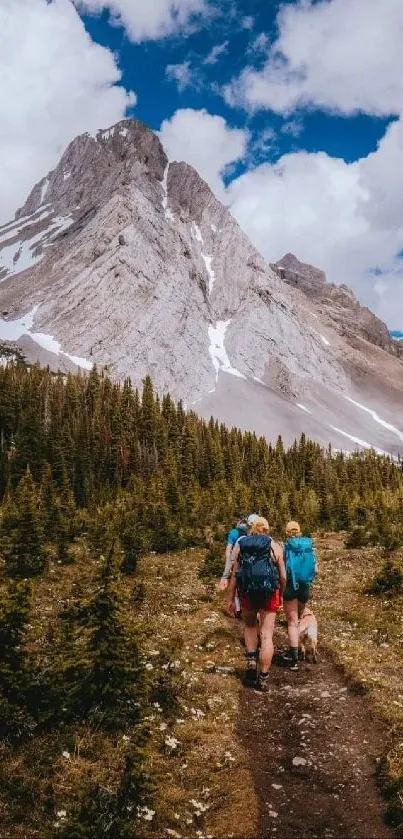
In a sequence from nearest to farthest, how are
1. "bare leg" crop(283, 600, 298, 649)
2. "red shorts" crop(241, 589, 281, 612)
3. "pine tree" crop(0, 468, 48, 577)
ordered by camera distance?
"red shorts" crop(241, 589, 281, 612) → "bare leg" crop(283, 600, 298, 649) → "pine tree" crop(0, 468, 48, 577)

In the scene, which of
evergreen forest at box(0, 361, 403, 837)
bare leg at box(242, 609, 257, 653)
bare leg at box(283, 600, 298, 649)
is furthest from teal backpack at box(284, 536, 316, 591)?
evergreen forest at box(0, 361, 403, 837)

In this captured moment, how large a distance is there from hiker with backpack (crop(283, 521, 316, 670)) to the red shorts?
147cm

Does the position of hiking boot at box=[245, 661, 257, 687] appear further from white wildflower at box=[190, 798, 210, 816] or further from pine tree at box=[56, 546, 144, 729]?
white wildflower at box=[190, 798, 210, 816]

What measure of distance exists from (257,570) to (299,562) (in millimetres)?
2028

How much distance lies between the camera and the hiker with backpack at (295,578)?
A: 1331 centimetres

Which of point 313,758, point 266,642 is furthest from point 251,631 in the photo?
point 313,758

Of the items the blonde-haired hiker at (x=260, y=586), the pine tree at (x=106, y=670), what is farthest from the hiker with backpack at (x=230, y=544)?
the pine tree at (x=106, y=670)

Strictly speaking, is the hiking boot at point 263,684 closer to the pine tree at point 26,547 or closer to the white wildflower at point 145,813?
the white wildflower at point 145,813

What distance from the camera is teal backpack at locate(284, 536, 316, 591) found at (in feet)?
43.7

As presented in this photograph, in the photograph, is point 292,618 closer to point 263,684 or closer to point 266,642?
point 266,642

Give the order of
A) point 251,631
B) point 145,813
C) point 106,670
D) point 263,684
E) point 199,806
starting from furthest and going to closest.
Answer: point 251,631 < point 263,684 < point 106,670 < point 199,806 < point 145,813

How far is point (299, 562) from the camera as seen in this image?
13.3 m

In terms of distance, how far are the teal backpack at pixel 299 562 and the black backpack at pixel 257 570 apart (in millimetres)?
1521

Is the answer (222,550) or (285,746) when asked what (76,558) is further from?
(285,746)
